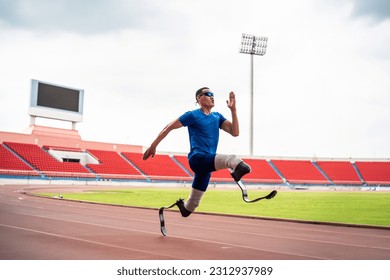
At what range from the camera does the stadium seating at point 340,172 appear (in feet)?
214

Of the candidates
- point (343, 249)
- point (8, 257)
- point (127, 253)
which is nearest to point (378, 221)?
point (343, 249)

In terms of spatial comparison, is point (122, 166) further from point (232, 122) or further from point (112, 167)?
point (232, 122)

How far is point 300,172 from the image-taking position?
221ft

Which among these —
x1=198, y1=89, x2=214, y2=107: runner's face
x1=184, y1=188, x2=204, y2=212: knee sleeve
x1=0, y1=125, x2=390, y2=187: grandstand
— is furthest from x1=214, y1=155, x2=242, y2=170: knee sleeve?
x1=0, y1=125, x2=390, y2=187: grandstand

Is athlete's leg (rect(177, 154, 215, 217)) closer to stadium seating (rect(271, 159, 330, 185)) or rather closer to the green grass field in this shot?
the green grass field

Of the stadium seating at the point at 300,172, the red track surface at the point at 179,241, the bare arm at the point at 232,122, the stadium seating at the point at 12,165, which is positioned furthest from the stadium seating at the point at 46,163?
the bare arm at the point at 232,122

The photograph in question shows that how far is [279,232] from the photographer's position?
1002 cm

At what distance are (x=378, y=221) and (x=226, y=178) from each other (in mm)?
48565

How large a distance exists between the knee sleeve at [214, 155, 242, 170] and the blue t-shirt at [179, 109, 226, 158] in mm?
398

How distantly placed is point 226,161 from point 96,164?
50.9 metres

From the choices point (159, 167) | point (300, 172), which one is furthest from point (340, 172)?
point (159, 167)

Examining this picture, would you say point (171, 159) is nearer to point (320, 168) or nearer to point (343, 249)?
point (320, 168)

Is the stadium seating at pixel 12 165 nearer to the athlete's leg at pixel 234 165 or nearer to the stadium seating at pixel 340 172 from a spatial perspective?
the athlete's leg at pixel 234 165

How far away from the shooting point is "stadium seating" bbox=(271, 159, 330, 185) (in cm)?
6419
